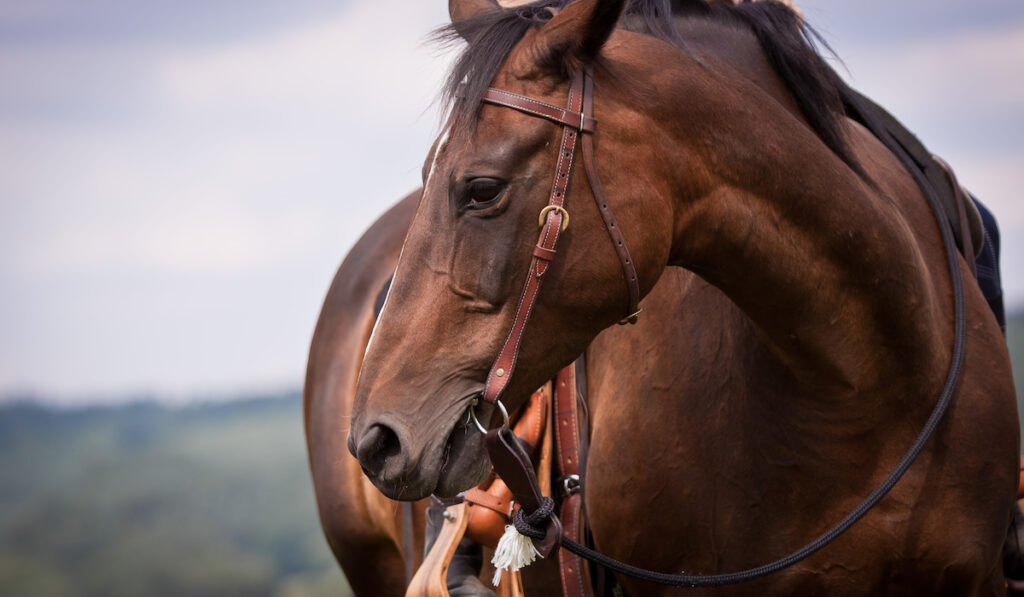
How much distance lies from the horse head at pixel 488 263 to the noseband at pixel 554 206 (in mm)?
16

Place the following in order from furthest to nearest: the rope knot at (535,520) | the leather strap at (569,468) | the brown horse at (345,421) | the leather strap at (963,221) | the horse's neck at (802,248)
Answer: the brown horse at (345,421) < the leather strap at (569,468) < the leather strap at (963,221) < the rope knot at (535,520) < the horse's neck at (802,248)

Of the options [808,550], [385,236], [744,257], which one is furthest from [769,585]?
[385,236]

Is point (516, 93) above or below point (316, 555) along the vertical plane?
above

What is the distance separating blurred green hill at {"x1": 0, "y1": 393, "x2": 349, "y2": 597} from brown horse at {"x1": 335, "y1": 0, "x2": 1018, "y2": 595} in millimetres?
5807

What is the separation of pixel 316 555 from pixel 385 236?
15.1 feet

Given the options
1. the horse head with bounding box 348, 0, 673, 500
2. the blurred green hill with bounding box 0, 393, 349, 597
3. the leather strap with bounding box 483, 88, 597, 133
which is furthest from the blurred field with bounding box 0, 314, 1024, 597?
the leather strap with bounding box 483, 88, 597, 133

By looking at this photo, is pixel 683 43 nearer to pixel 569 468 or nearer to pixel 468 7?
pixel 468 7

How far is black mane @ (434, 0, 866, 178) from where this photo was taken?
2121mm

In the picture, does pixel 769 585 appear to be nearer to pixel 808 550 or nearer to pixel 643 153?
pixel 808 550

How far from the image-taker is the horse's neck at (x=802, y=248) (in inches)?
87.2

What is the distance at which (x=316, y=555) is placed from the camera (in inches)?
336

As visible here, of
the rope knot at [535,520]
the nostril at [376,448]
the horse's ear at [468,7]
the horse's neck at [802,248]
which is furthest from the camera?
the horse's ear at [468,7]

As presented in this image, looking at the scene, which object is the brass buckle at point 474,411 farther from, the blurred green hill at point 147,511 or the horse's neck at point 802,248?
the blurred green hill at point 147,511

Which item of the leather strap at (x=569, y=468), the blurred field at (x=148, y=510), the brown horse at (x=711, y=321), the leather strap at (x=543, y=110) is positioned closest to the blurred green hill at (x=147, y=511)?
the blurred field at (x=148, y=510)
